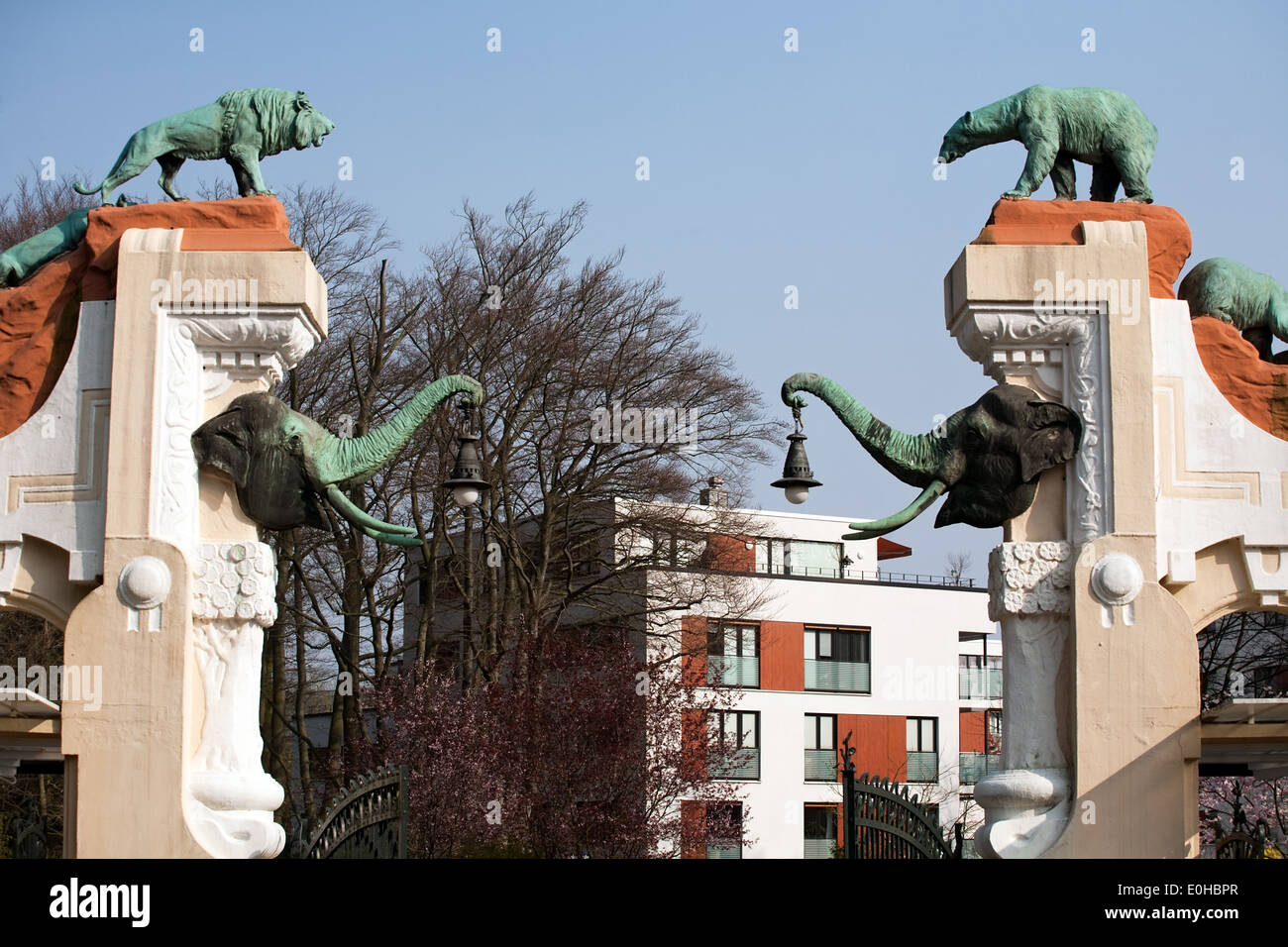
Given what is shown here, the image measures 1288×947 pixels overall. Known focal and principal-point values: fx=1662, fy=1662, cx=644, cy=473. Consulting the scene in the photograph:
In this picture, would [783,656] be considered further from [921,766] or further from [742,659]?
[921,766]

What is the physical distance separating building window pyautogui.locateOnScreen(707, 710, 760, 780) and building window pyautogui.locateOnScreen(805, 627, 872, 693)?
2212 mm

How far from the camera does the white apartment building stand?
42.4 metres

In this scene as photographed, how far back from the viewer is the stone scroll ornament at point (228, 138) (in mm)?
12430

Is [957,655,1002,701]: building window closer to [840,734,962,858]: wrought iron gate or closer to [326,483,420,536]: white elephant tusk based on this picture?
[840,734,962,858]: wrought iron gate

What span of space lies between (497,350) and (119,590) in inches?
796

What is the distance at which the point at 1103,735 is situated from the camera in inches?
448

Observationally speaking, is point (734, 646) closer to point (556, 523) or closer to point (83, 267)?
point (556, 523)

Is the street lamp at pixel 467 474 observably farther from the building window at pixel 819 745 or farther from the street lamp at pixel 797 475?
the building window at pixel 819 745

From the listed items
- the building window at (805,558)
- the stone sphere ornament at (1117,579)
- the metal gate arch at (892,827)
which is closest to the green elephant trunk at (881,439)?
the stone sphere ornament at (1117,579)

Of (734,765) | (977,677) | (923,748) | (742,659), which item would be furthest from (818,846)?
(977,677)

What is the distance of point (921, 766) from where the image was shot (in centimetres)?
4453

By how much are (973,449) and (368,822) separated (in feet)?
16.6

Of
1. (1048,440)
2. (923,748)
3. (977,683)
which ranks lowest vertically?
(923,748)

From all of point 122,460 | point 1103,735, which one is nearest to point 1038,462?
point 1103,735
